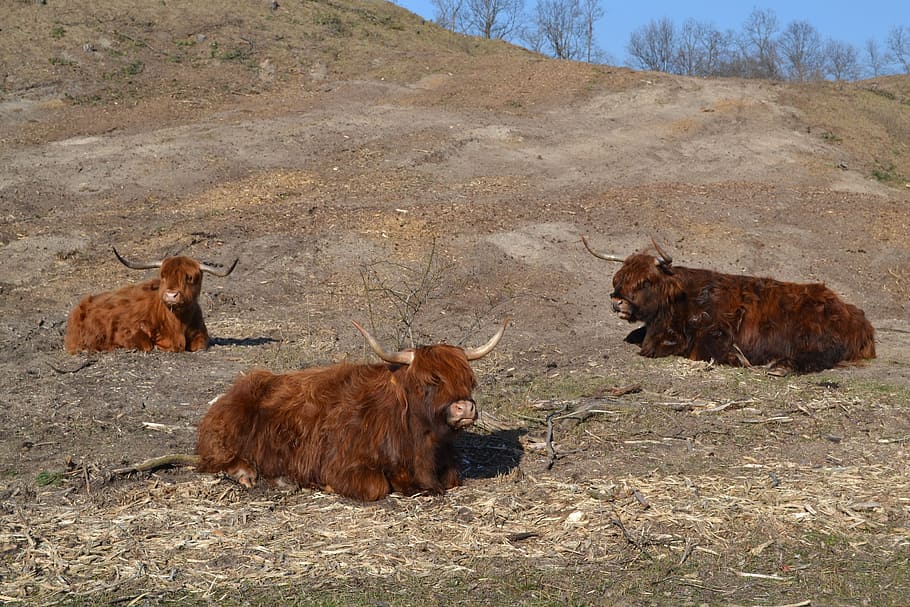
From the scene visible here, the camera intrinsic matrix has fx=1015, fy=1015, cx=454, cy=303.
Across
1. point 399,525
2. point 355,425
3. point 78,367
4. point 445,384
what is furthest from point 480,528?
point 78,367

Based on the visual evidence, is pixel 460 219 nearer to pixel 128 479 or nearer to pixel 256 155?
pixel 256 155

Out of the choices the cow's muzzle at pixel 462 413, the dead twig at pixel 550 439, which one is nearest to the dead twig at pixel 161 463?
the cow's muzzle at pixel 462 413

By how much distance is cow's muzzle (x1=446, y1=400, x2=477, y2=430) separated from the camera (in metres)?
6.01

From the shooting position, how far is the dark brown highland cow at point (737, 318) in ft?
33.9

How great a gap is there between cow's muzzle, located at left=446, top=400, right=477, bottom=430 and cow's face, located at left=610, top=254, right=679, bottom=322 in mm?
5164

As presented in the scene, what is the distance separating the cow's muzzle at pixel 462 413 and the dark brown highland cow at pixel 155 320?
18.4 ft

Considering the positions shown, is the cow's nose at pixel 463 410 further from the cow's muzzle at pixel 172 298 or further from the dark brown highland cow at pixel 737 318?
the cow's muzzle at pixel 172 298

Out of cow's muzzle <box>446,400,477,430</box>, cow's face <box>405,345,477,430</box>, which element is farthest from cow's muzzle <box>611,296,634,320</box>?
cow's muzzle <box>446,400,477,430</box>

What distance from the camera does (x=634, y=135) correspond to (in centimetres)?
2384

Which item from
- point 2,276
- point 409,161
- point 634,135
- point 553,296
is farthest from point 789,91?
point 2,276

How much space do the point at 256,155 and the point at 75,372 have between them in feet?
40.5

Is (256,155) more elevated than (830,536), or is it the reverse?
(256,155)

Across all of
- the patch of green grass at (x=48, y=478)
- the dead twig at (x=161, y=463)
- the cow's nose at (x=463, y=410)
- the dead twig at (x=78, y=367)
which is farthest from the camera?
the dead twig at (x=78, y=367)

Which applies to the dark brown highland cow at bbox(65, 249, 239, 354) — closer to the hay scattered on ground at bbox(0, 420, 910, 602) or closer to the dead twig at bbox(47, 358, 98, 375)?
the dead twig at bbox(47, 358, 98, 375)
